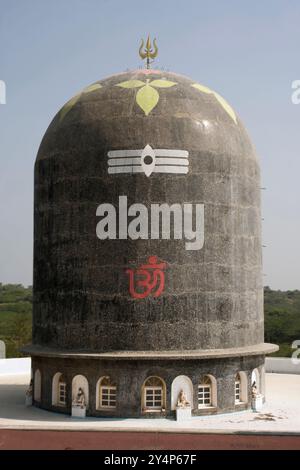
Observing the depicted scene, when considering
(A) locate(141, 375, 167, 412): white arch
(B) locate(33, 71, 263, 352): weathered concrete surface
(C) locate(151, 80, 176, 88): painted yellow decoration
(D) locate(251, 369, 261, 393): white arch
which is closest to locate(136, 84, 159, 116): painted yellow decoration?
(B) locate(33, 71, 263, 352): weathered concrete surface

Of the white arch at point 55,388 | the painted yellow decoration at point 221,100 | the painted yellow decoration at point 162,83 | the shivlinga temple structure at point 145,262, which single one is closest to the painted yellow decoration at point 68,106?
the shivlinga temple structure at point 145,262

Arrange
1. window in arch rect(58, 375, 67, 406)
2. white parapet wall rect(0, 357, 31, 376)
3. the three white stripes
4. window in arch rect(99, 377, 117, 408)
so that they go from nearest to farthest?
window in arch rect(99, 377, 117, 408) < the three white stripes < window in arch rect(58, 375, 67, 406) < white parapet wall rect(0, 357, 31, 376)

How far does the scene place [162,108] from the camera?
24.8m

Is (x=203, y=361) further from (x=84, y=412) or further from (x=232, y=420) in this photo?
(x=84, y=412)

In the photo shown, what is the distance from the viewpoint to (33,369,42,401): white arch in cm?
2572

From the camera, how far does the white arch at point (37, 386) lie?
2572cm

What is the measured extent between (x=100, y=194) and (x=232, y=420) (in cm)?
960

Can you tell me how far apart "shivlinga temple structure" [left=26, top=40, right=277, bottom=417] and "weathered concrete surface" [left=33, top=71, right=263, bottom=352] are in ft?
0.14

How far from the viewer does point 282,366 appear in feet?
122

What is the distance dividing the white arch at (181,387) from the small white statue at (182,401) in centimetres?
13

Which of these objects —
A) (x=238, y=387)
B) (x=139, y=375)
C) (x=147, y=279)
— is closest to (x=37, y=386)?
(x=139, y=375)

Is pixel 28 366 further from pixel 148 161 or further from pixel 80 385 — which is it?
pixel 148 161

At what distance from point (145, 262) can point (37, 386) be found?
7.06 metres

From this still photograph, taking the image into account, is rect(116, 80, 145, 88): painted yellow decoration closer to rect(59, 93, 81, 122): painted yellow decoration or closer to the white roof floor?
rect(59, 93, 81, 122): painted yellow decoration
